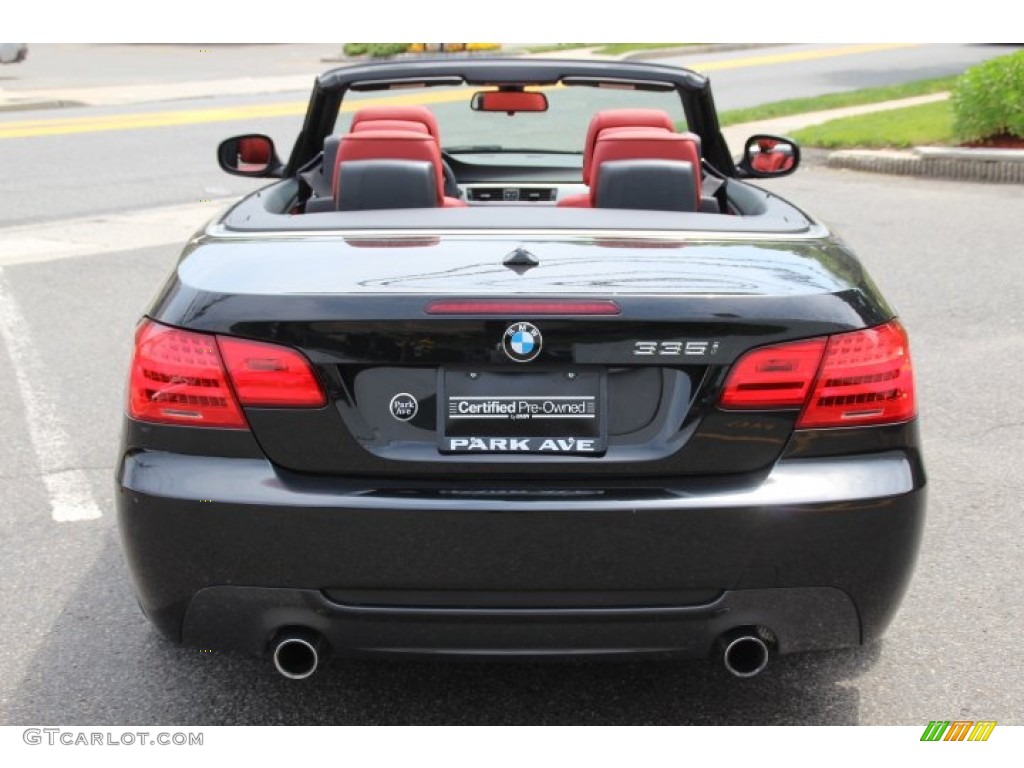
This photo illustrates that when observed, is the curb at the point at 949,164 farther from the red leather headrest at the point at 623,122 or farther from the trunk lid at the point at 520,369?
the trunk lid at the point at 520,369

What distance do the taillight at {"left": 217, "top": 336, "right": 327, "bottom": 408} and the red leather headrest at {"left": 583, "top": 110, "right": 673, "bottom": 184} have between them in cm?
221

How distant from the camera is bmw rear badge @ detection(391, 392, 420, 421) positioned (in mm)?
3205

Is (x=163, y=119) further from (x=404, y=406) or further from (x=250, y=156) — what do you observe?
(x=404, y=406)

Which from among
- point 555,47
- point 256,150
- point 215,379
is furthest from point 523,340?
point 555,47

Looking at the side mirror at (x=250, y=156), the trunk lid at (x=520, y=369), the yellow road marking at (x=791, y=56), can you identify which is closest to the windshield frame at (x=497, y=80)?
the side mirror at (x=250, y=156)

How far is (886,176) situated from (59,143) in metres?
10.2

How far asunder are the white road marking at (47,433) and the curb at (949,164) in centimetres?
959

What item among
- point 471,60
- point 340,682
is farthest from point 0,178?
point 340,682

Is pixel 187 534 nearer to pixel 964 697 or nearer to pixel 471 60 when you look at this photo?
pixel 964 697

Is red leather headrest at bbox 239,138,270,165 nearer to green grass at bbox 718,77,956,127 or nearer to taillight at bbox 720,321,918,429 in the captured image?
taillight at bbox 720,321,918,429

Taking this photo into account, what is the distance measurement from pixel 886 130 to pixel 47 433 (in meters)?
13.0

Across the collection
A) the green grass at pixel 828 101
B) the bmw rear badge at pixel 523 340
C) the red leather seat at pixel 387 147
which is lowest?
the green grass at pixel 828 101

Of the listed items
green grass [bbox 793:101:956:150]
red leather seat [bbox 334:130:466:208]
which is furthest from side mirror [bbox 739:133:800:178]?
green grass [bbox 793:101:956:150]

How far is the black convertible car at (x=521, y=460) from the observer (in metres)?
3.17
